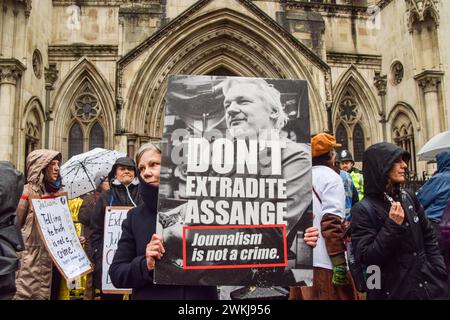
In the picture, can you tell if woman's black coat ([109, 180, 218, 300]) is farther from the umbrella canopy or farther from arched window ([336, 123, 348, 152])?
arched window ([336, 123, 348, 152])

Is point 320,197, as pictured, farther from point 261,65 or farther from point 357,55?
point 357,55

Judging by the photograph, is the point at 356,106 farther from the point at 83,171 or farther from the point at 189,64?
the point at 83,171

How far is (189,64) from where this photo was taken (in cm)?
1631

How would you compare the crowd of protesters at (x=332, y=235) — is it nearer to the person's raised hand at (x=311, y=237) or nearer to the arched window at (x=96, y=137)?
the person's raised hand at (x=311, y=237)

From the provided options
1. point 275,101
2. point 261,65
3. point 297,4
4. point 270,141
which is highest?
point 297,4

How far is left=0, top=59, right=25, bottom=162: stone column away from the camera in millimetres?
13453

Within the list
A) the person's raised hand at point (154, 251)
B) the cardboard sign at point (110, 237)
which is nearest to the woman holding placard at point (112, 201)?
the cardboard sign at point (110, 237)

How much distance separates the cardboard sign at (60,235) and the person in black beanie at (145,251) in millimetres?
1968

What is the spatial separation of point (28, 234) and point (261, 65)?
13.3 meters

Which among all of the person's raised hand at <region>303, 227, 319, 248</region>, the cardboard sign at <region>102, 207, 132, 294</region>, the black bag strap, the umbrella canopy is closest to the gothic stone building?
the umbrella canopy

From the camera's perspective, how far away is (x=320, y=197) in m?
3.95

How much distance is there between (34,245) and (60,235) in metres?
0.28

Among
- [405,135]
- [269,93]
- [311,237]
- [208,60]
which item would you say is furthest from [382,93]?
[311,237]
